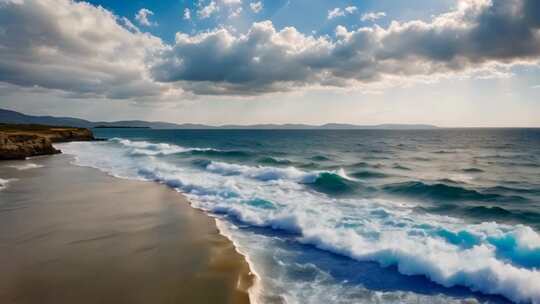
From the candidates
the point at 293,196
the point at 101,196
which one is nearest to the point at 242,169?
the point at 293,196

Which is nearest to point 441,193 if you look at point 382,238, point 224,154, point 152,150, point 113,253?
point 382,238

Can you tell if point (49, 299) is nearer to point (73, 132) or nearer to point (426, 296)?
point (426, 296)

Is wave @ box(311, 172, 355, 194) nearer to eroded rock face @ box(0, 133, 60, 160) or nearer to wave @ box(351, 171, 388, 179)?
wave @ box(351, 171, 388, 179)

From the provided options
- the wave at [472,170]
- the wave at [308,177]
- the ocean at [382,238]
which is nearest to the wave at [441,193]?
the ocean at [382,238]

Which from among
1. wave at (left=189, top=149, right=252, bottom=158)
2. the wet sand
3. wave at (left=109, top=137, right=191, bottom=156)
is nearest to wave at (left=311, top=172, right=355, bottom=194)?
the wet sand

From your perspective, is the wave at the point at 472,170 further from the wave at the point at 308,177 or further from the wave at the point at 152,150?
the wave at the point at 152,150

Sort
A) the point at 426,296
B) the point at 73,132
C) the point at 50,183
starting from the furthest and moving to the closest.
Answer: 1. the point at 73,132
2. the point at 50,183
3. the point at 426,296
